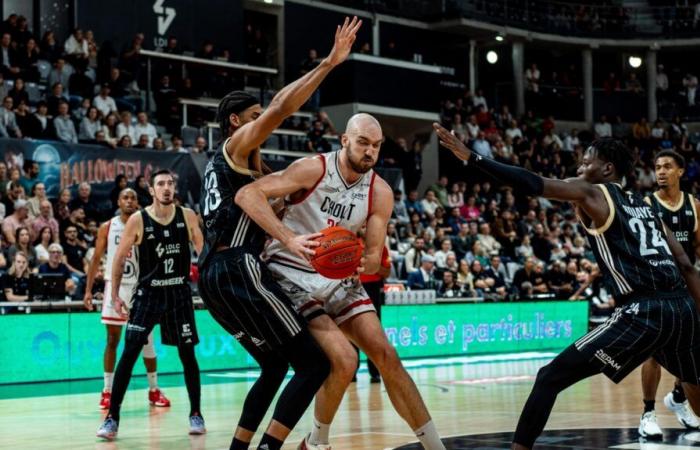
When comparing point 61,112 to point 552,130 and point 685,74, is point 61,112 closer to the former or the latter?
point 552,130

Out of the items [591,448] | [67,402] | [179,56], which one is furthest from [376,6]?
[591,448]

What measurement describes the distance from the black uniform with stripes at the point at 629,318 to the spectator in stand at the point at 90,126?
13067mm

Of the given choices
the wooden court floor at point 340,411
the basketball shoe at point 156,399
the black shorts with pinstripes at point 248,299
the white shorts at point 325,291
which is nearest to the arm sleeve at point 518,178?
the white shorts at point 325,291

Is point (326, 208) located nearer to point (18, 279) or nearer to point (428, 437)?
point (428, 437)

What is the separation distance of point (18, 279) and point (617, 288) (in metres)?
9.45

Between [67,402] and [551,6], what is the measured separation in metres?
27.4

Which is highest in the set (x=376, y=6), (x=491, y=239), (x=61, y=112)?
(x=376, y=6)

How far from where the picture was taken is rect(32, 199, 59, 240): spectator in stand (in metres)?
15.1

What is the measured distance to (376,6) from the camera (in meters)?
29.9

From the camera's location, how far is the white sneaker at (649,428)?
25.7 feet

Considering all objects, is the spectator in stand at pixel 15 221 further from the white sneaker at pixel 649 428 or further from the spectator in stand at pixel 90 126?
the white sneaker at pixel 649 428

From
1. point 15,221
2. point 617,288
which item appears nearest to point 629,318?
point 617,288

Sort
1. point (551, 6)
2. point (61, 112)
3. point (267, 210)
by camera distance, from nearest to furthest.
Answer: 1. point (267, 210)
2. point (61, 112)
3. point (551, 6)

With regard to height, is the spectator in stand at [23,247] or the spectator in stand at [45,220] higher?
the spectator in stand at [45,220]
